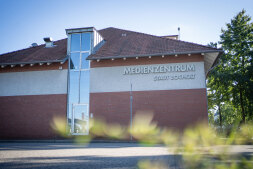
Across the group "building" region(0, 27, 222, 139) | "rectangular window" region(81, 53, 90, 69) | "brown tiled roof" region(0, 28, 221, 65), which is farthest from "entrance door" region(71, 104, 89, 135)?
"brown tiled roof" region(0, 28, 221, 65)

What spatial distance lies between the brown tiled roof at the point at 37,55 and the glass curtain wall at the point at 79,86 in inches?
44.2

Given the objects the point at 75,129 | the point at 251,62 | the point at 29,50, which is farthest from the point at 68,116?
the point at 251,62

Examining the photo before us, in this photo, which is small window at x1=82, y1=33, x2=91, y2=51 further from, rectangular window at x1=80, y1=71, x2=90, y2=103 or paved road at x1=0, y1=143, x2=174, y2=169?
paved road at x1=0, y1=143, x2=174, y2=169

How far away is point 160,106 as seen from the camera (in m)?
15.2

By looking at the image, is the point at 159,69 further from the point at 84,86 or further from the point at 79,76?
the point at 79,76

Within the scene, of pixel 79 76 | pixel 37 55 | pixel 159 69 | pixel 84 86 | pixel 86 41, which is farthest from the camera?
pixel 37 55

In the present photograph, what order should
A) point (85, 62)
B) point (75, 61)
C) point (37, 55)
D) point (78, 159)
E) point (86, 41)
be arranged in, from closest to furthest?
point (78, 159), point (85, 62), point (75, 61), point (86, 41), point (37, 55)

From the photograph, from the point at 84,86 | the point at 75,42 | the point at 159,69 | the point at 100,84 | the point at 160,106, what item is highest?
the point at 75,42

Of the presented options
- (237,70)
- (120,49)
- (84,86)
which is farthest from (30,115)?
(237,70)

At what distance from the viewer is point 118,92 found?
16.0 meters

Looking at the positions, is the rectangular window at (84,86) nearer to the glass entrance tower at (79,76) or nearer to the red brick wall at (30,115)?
the glass entrance tower at (79,76)

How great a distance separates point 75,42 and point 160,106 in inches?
354

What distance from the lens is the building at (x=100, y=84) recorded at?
15.1 meters

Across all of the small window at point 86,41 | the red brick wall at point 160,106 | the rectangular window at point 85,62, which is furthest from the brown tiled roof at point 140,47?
the red brick wall at point 160,106
